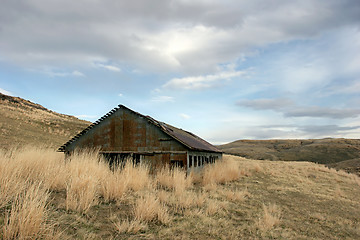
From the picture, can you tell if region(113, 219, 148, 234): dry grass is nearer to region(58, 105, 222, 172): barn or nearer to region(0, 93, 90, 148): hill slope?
region(58, 105, 222, 172): barn

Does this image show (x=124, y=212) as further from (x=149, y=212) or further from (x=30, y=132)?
(x=30, y=132)

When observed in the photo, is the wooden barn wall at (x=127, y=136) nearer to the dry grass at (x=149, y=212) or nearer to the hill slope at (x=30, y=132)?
the dry grass at (x=149, y=212)

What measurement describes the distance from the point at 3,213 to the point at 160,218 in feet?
11.7

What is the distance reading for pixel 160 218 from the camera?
690 cm

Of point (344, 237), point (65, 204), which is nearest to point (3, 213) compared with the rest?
point (65, 204)

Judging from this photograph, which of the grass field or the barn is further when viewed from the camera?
the barn

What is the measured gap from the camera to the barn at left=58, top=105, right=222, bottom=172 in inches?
704

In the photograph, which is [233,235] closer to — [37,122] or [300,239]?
[300,239]

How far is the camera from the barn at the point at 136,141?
1789cm

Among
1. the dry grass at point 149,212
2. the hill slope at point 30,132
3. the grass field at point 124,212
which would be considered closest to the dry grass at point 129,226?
the grass field at point 124,212

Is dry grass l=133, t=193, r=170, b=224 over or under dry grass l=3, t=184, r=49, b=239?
under

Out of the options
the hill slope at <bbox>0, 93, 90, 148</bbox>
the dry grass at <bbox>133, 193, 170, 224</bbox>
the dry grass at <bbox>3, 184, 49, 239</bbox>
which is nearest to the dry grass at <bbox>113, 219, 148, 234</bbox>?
the dry grass at <bbox>133, 193, 170, 224</bbox>

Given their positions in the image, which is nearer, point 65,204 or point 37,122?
point 65,204

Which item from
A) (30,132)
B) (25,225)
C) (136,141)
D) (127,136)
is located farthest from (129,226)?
(30,132)
